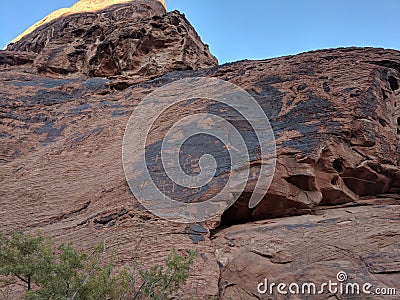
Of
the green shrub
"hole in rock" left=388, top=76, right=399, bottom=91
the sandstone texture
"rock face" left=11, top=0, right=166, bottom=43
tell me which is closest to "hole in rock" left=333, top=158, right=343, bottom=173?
the sandstone texture

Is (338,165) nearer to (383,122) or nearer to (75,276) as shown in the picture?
(383,122)

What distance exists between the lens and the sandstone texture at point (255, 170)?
7926 mm

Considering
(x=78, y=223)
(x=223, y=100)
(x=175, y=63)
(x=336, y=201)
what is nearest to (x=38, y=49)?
(x=175, y=63)

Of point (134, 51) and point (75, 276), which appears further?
point (134, 51)

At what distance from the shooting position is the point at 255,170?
959 cm

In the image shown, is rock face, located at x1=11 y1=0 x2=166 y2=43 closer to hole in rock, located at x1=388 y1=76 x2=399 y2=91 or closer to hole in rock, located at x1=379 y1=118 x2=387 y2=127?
hole in rock, located at x1=388 y1=76 x2=399 y2=91

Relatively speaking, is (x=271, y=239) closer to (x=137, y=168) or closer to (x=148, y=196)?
(x=148, y=196)

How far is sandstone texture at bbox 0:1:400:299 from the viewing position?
793cm

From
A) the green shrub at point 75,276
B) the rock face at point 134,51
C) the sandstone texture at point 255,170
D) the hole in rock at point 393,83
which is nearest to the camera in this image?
the green shrub at point 75,276

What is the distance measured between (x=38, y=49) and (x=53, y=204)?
20.5 m

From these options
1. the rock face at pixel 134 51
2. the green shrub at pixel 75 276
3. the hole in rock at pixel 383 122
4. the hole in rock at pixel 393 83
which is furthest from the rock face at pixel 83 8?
the green shrub at pixel 75 276

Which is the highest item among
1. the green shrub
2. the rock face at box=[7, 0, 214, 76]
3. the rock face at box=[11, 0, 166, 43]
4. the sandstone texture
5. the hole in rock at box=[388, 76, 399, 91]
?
the rock face at box=[11, 0, 166, 43]

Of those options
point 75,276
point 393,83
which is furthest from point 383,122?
point 75,276

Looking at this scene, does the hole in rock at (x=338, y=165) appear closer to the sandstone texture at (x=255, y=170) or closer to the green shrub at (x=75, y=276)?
the sandstone texture at (x=255, y=170)
